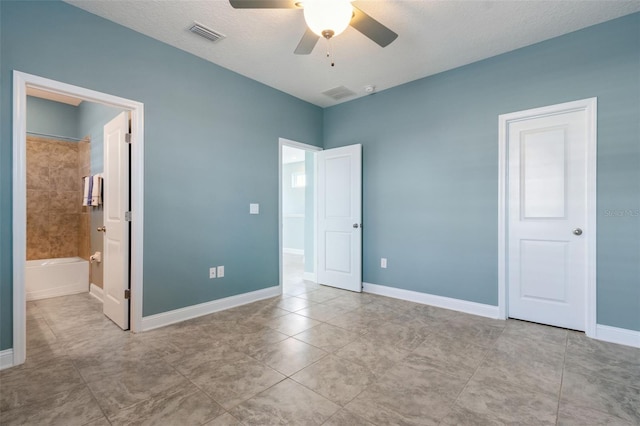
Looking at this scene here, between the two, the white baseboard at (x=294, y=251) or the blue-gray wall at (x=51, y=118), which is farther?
the white baseboard at (x=294, y=251)

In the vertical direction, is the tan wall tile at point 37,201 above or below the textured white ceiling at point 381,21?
below

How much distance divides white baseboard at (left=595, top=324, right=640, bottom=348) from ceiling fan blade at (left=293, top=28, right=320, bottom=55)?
346 cm

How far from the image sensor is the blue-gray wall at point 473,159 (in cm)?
255

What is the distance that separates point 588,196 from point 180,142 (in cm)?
398

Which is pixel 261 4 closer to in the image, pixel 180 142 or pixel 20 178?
pixel 180 142

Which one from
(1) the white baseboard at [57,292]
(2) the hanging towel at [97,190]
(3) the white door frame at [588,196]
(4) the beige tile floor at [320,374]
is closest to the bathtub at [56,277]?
(1) the white baseboard at [57,292]

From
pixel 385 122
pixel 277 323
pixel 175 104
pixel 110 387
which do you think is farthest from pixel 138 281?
pixel 385 122

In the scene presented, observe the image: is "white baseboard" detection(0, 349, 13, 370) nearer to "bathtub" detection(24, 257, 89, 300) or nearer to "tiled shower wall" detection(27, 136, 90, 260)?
"bathtub" detection(24, 257, 89, 300)

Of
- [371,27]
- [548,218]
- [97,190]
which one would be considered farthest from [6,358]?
[548,218]

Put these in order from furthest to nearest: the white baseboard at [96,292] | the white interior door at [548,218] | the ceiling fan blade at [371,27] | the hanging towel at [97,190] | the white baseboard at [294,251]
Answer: the white baseboard at [294,251], the white baseboard at [96,292], the hanging towel at [97,190], the white interior door at [548,218], the ceiling fan blade at [371,27]

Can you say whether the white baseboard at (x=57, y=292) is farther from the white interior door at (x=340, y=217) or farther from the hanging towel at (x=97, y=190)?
the white interior door at (x=340, y=217)

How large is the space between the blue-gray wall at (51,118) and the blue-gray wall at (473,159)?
397 centimetres

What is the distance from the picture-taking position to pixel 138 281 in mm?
2785

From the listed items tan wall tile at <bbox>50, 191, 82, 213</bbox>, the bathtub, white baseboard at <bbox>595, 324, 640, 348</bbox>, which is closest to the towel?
the bathtub
